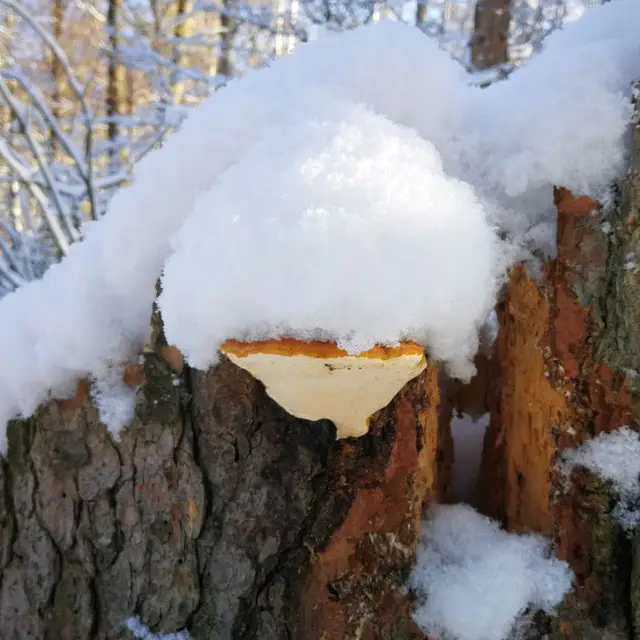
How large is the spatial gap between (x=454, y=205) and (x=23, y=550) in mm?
1243

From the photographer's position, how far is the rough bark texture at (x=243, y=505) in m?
1.05

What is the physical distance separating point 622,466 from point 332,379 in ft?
1.96

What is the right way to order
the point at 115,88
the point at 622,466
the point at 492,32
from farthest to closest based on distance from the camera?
1. the point at 115,88
2. the point at 492,32
3. the point at 622,466

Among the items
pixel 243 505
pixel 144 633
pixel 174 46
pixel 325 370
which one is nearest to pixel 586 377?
pixel 325 370

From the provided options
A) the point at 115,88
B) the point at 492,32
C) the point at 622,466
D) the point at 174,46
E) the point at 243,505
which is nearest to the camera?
the point at 622,466

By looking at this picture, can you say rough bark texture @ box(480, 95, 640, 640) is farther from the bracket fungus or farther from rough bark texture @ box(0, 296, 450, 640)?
the bracket fungus

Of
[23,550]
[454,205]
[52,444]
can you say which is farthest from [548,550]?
[23,550]

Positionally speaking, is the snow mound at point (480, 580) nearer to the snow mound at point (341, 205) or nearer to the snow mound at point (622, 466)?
the snow mound at point (622, 466)

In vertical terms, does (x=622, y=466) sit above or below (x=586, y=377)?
below

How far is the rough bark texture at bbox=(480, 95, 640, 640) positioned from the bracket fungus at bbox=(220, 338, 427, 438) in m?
0.37

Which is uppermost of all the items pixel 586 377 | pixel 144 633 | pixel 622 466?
pixel 586 377

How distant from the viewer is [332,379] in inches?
29.2

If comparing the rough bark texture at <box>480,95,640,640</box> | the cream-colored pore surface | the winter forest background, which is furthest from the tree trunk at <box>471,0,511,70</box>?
the cream-colored pore surface

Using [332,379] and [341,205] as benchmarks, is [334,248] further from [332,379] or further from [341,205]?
[332,379]
